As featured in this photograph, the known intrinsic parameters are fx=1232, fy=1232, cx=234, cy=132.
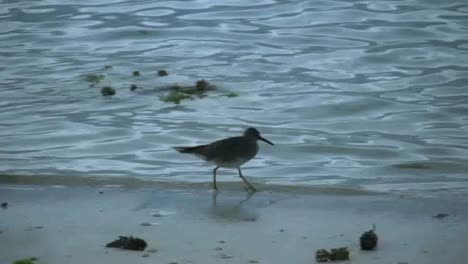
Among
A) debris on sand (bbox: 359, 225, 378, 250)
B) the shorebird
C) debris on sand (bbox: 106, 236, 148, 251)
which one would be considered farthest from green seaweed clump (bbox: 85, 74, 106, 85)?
debris on sand (bbox: 359, 225, 378, 250)

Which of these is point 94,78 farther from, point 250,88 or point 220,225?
point 220,225

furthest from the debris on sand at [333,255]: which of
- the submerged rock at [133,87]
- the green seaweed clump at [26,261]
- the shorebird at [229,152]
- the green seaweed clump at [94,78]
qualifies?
the green seaweed clump at [94,78]

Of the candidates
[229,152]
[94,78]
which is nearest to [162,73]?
[94,78]

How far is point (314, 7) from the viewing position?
17.6 meters

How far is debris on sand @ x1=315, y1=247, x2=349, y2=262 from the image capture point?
6.43 metres

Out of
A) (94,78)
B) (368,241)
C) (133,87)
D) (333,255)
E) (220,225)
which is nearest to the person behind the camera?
(333,255)

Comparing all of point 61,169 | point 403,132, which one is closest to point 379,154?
point 403,132

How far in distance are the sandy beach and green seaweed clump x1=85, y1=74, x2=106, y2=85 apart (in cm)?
493

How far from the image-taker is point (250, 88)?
520 inches

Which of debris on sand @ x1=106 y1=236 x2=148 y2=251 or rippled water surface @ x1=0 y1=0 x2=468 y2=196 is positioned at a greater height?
debris on sand @ x1=106 y1=236 x2=148 y2=251

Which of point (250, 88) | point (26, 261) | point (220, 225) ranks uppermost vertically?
point (26, 261)

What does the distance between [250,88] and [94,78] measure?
1.82 metres

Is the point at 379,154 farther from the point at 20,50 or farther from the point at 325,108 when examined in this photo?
the point at 20,50

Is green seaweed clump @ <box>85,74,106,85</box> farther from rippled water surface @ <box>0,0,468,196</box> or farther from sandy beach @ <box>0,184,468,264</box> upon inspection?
sandy beach @ <box>0,184,468,264</box>
